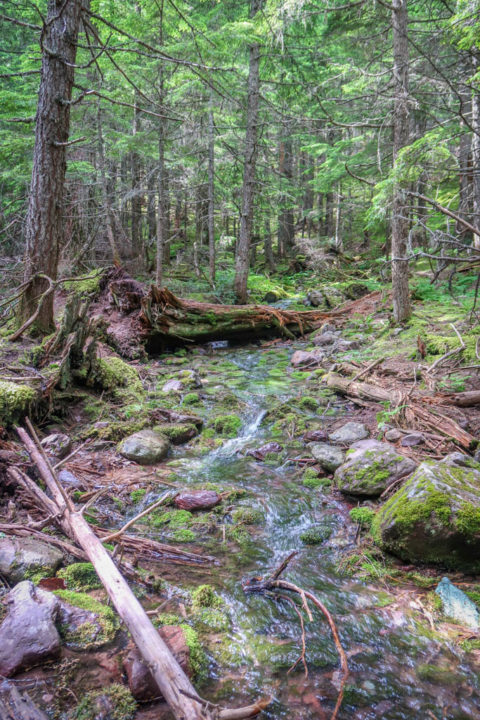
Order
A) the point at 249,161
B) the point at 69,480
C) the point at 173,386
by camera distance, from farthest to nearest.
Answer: the point at 249,161
the point at 173,386
the point at 69,480

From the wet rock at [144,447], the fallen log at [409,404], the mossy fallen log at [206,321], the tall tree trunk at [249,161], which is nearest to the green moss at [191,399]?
the wet rock at [144,447]

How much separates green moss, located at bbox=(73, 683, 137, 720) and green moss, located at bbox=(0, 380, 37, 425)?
2.99 m

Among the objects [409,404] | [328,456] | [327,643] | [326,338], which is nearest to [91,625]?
[327,643]

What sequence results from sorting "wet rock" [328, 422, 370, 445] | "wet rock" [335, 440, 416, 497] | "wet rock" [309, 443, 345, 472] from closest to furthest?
"wet rock" [335, 440, 416, 497] → "wet rock" [309, 443, 345, 472] → "wet rock" [328, 422, 370, 445]

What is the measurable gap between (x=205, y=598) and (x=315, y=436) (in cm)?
316

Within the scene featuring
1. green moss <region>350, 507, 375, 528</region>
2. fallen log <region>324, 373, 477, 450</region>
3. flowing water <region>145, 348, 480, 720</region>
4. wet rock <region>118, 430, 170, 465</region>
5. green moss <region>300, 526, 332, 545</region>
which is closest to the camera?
flowing water <region>145, 348, 480, 720</region>

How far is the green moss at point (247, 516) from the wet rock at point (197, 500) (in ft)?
0.90

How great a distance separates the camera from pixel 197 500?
4.22 meters

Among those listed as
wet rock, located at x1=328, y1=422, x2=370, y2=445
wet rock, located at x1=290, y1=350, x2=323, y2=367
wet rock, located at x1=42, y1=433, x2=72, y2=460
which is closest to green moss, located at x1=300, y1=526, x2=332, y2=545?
wet rock, located at x1=328, y1=422, x2=370, y2=445

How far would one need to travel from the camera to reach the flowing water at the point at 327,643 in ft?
7.47

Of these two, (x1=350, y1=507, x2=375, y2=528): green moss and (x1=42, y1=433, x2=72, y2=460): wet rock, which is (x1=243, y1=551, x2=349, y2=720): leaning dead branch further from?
(x1=42, y1=433, x2=72, y2=460): wet rock

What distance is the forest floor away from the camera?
231 cm

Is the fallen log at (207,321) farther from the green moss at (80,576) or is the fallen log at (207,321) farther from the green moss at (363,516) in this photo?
the green moss at (80,576)

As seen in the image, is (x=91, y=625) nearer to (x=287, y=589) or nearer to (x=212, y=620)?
(x=212, y=620)
